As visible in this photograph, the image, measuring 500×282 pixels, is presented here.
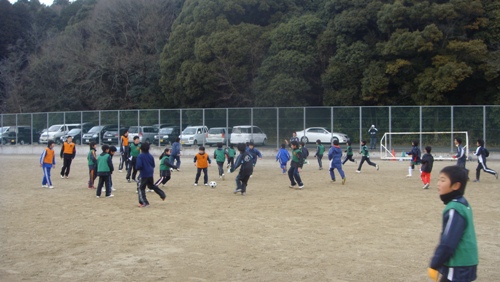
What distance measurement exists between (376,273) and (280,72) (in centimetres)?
3243

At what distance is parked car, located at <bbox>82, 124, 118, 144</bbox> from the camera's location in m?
37.3

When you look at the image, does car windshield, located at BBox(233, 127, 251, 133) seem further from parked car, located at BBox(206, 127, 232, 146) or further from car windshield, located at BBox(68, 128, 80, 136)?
car windshield, located at BBox(68, 128, 80, 136)

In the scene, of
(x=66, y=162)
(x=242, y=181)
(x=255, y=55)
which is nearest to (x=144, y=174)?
(x=242, y=181)

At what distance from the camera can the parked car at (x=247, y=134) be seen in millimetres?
33406

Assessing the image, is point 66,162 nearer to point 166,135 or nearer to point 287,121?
point 166,135

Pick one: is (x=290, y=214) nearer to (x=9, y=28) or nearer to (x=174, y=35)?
(x=174, y=35)

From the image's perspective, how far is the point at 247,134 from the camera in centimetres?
3356

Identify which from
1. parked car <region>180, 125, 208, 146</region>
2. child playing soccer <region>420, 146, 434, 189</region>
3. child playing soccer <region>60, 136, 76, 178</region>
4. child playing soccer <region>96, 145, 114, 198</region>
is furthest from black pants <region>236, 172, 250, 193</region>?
parked car <region>180, 125, 208, 146</region>

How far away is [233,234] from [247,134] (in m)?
24.2

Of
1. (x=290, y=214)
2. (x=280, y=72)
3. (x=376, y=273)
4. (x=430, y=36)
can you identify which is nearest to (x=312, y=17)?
(x=280, y=72)

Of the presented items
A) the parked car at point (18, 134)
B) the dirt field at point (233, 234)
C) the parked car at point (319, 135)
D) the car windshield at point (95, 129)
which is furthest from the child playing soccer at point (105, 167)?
Answer: the parked car at point (18, 134)

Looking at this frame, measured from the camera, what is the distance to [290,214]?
11523 mm

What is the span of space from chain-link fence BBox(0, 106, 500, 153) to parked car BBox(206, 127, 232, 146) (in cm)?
37

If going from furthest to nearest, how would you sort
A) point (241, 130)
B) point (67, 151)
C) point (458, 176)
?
point (241, 130), point (67, 151), point (458, 176)
